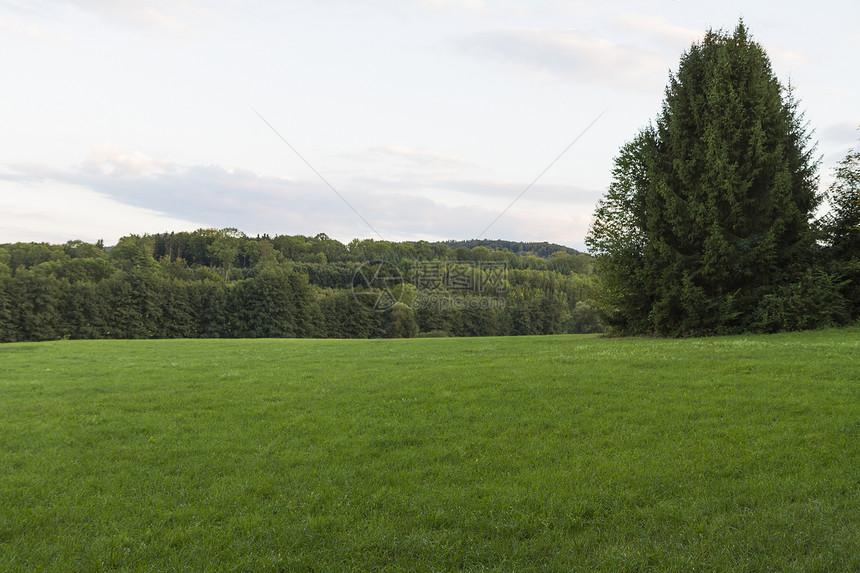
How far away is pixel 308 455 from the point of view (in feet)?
27.9

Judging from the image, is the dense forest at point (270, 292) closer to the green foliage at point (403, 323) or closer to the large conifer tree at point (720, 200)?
the green foliage at point (403, 323)

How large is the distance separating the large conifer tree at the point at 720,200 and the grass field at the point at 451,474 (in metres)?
13.3

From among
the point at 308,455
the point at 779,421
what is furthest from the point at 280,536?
the point at 779,421

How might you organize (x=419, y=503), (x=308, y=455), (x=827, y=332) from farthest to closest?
(x=827, y=332) → (x=308, y=455) → (x=419, y=503)

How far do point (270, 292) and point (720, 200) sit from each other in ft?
218

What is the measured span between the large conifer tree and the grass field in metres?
13.3

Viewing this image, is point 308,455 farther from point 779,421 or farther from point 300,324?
point 300,324

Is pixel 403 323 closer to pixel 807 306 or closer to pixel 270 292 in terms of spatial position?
pixel 270 292

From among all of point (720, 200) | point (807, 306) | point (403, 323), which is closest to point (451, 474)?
point (807, 306)

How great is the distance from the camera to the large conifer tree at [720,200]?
26156mm

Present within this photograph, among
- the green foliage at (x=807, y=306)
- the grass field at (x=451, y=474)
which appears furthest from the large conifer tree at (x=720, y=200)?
the grass field at (x=451, y=474)

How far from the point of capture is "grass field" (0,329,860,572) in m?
5.53

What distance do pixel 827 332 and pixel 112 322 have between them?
78233mm

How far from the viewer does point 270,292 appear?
78.1 meters
